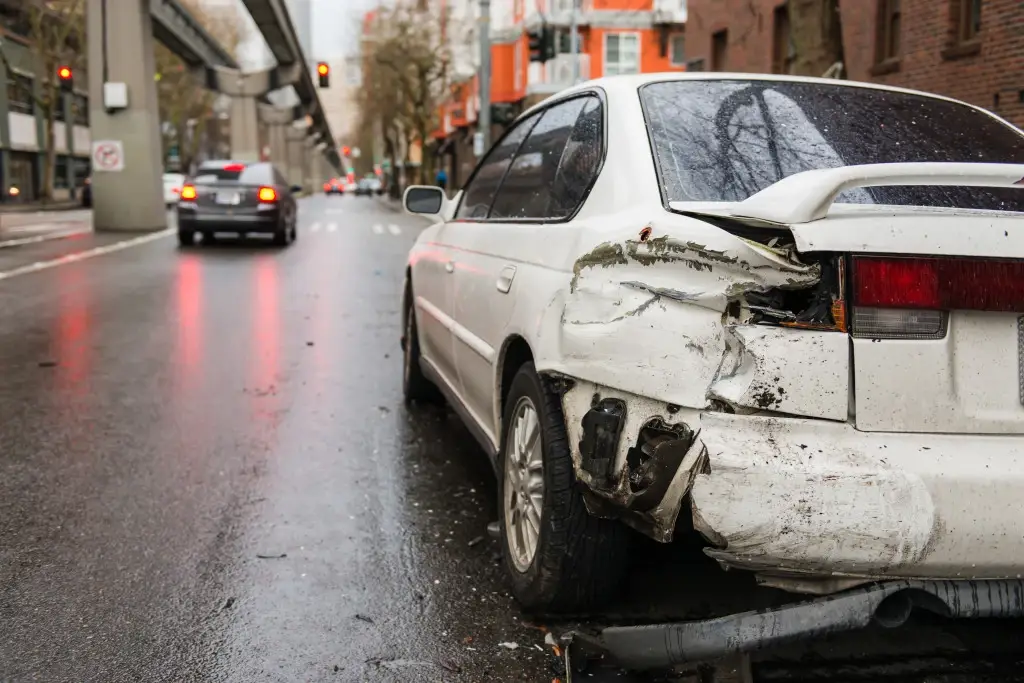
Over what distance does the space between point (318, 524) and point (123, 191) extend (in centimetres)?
2194

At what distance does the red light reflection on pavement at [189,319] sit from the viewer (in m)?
7.58

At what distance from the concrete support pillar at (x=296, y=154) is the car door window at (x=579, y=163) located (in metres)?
97.3

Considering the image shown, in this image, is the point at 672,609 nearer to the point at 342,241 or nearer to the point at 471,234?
the point at 471,234

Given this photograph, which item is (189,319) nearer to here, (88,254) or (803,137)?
(803,137)

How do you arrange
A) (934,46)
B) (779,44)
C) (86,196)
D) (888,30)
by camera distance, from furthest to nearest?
(86,196) → (779,44) → (888,30) → (934,46)

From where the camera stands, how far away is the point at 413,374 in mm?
6223

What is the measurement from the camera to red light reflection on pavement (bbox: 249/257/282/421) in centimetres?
649

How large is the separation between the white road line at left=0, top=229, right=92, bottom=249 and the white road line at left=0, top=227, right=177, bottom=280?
1.69m

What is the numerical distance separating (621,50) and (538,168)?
45488mm

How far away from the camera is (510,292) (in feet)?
11.5

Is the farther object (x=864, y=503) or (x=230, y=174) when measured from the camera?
(x=230, y=174)

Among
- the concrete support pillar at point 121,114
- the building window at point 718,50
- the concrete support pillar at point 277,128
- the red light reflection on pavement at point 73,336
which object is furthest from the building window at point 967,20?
the concrete support pillar at point 277,128

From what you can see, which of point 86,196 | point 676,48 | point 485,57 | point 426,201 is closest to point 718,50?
point 485,57

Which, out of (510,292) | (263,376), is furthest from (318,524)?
(263,376)
